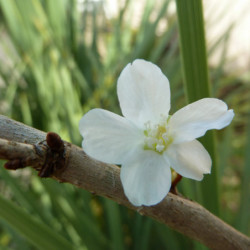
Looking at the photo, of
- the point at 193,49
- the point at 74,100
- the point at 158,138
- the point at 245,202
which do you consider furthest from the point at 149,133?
the point at 74,100

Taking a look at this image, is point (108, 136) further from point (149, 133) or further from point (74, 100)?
point (74, 100)

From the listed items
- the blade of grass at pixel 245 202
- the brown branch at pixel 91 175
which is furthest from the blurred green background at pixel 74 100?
the brown branch at pixel 91 175

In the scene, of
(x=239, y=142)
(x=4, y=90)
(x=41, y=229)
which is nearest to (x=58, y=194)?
(x=41, y=229)

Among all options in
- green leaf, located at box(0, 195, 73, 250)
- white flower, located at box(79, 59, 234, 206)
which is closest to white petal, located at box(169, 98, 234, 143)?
white flower, located at box(79, 59, 234, 206)

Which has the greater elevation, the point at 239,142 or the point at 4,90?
the point at 4,90

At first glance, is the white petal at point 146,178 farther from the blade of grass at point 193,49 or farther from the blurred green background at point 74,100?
the blurred green background at point 74,100

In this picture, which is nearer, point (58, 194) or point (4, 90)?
point (58, 194)

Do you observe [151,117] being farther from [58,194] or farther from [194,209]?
[58,194]

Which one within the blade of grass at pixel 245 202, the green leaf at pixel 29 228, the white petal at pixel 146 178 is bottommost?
the blade of grass at pixel 245 202

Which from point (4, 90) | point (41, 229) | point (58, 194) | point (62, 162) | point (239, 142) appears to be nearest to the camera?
point (62, 162)
